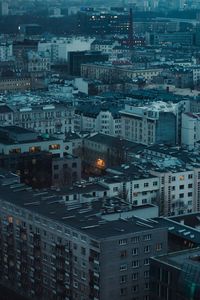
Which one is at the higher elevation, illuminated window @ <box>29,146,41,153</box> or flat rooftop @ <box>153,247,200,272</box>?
flat rooftop @ <box>153,247,200,272</box>

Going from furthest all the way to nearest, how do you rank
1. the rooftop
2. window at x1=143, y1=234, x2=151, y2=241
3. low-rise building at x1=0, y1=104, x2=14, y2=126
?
low-rise building at x1=0, y1=104, x2=14, y2=126
window at x1=143, y1=234, x2=151, y2=241
the rooftop

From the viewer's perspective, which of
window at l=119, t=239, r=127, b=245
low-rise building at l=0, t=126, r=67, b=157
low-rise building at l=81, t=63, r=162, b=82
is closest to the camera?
window at l=119, t=239, r=127, b=245

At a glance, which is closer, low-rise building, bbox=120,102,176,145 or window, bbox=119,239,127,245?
window, bbox=119,239,127,245

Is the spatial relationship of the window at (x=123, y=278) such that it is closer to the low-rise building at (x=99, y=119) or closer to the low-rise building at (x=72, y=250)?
the low-rise building at (x=72, y=250)

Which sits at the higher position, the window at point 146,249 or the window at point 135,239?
the window at point 135,239

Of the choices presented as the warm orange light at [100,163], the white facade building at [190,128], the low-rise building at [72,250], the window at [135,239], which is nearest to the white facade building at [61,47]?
the white facade building at [190,128]

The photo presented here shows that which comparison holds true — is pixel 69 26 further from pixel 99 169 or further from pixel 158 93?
pixel 99 169

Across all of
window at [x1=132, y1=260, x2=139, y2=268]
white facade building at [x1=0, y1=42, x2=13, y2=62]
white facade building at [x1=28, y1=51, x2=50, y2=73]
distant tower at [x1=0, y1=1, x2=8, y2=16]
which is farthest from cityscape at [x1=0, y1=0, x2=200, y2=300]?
distant tower at [x1=0, y1=1, x2=8, y2=16]

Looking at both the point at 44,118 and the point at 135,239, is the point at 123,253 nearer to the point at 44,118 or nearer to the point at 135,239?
the point at 135,239

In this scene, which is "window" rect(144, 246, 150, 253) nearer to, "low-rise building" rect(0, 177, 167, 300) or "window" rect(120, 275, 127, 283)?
"low-rise building" rect(0, 177, 167, 300)
